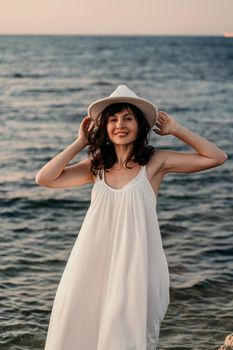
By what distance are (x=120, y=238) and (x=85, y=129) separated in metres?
0.69

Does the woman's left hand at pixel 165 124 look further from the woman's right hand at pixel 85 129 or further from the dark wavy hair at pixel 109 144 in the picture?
the woman's right hand at pixel 85 129

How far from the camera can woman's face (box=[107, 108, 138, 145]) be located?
4.32m

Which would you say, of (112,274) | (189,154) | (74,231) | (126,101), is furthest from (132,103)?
(74,231)

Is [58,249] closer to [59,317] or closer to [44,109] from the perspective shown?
[59,317]

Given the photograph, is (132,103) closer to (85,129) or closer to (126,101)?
(126,101)

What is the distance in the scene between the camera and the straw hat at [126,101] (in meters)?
4.23

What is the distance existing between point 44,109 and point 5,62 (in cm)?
3580

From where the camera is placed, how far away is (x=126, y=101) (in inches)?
169

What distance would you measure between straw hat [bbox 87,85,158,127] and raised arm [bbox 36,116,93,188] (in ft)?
0.43

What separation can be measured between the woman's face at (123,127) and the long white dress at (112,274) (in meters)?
0.19

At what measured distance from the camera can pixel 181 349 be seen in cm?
679

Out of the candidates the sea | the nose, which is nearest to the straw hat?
the nose

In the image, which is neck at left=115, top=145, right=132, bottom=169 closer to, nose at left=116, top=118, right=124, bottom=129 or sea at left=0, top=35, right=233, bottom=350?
nose at left=116, top=118, right=124, bottom=129

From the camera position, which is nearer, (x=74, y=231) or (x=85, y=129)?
(x=85, y=129)
